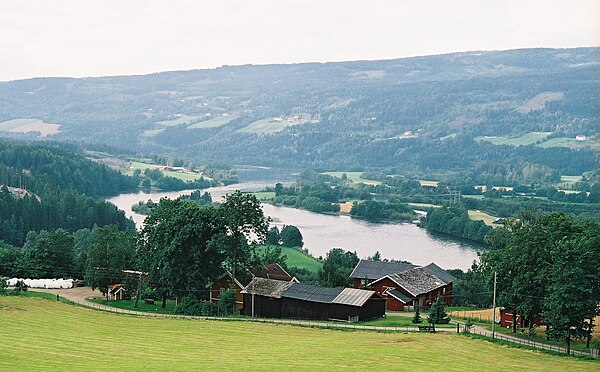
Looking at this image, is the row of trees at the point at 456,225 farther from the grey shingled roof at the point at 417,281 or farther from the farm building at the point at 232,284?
the farm building at the point at 232,284

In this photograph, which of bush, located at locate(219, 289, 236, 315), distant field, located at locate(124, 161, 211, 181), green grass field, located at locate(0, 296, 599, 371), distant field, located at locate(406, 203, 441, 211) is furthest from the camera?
distant field, located at locate(124, 161, 211, 181)

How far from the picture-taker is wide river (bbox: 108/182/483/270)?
74.0 m

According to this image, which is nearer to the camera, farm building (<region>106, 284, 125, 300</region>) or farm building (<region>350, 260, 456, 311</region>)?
farm building (<region>350, 260, 456, 311</region>)

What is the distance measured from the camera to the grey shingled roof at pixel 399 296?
156 feet

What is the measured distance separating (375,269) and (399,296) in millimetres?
4815

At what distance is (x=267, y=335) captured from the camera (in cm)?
3419

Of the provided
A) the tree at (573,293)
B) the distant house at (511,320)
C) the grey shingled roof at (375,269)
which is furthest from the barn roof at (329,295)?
the tree at (573,293)

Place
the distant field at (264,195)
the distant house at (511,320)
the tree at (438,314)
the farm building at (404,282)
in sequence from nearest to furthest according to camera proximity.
→ 1. the distant house at (511,320)
2. the tree at (438,314)
3. the farm building at (404,282)
4. the distant field at (264,195)

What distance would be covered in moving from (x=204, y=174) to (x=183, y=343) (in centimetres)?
13003

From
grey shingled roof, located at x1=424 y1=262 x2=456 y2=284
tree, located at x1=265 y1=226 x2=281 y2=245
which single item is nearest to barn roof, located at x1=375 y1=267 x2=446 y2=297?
grey shingled roof, located at x1=424 y1=262 x2=456 y2=284

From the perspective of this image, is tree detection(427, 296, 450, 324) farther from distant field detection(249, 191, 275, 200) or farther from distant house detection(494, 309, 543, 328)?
distant field detection(249, 191, 275, 200)

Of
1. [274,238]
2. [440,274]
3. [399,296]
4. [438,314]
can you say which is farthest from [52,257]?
[438,314]

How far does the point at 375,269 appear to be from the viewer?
52.6 metres

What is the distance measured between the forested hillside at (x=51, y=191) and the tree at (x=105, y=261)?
91.8 feet
